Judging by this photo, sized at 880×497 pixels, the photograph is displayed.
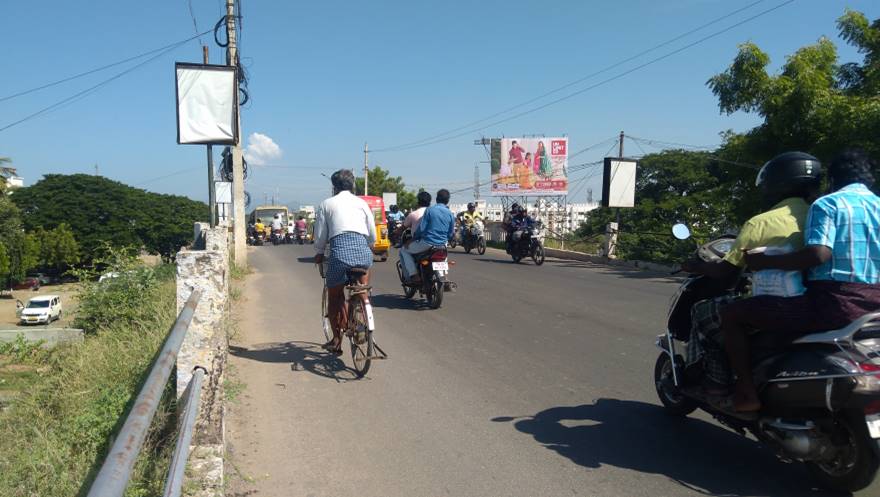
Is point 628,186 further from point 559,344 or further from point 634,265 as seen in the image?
point 559,344

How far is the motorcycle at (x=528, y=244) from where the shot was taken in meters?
18.3

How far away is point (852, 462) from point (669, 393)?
1546 mm

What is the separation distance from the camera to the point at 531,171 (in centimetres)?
4178

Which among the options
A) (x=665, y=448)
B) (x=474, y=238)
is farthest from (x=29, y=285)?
(x=665, y=448)

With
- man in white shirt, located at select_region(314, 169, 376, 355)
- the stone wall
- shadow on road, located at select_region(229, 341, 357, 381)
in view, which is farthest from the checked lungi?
the stone wall

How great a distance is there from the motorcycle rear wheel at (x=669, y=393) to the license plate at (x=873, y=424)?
1394 mm

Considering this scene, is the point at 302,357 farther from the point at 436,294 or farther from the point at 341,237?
the point at 436,294

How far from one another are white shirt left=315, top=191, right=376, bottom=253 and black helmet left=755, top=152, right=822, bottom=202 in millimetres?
3614

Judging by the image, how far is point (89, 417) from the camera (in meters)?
4.21

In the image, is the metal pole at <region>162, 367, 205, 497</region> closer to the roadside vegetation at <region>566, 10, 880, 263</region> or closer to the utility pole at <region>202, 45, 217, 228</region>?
the utility pole at <region>202, 45, 217, 228</region>

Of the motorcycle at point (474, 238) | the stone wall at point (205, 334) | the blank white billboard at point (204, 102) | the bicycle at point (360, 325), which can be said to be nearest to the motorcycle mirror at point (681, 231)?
the bicycle at point (360, 325)

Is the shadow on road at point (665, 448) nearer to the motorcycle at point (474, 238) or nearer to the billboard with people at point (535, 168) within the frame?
the motorcycle at point (474, 238)

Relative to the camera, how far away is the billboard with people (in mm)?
41688

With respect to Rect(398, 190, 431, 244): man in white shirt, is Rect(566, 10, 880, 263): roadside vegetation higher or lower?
higher
